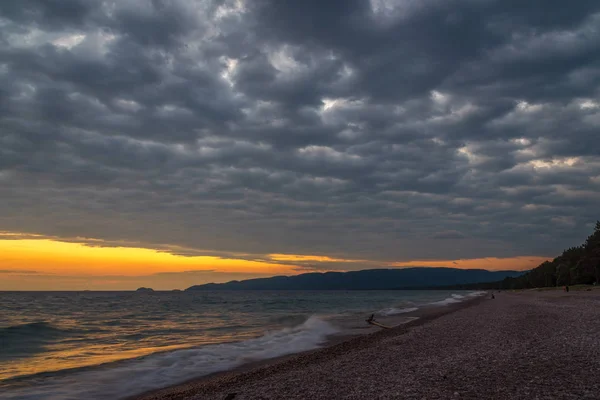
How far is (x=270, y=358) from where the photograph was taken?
20438 millimetres

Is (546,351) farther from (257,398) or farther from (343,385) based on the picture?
(257,398)

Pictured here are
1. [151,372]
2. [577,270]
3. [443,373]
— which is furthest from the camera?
[577,270]

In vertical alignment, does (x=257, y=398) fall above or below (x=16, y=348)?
above

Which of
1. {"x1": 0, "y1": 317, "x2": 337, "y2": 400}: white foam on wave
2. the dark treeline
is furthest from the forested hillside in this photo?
{"x1": 0, "y1": 317, "x2": 337, "y2": 400}: white foam on wave

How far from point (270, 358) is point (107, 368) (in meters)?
7.52

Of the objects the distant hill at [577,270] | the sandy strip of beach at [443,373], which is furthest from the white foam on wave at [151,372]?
the distant hill at [577,270]

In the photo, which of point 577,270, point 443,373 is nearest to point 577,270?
point 577,270

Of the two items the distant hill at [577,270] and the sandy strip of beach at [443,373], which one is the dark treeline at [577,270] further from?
the sandy strip of beach at [443,373]

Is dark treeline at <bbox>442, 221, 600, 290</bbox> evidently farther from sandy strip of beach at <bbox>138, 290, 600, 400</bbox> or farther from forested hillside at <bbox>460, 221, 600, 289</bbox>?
sandy strip of beach at <bbox>138, 290, 600, 400</bbox>

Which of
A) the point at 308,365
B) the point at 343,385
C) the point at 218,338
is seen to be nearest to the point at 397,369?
the point at 343,385

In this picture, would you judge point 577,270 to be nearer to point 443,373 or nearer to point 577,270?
point 577,270

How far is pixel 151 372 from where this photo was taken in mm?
17531

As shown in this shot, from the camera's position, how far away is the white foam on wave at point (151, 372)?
14195 mm

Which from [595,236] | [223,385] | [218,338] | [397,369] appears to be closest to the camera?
[397,369]
